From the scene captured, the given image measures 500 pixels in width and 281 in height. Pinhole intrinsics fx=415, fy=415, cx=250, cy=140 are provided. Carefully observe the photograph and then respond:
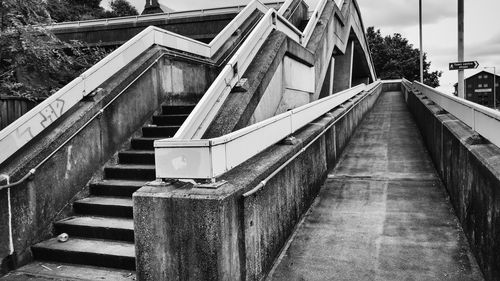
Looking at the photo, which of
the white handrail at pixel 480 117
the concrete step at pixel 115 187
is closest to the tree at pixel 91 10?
the concrete step at pixel 115 187

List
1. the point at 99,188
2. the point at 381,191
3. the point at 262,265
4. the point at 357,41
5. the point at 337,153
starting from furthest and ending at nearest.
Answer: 1. the point at 357,41
2. the point at 337,153
3. the point at 381,191
4. the point at 99,188
5. the point at 262,265

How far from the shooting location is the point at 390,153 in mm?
10242

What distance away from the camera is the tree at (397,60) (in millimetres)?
68562

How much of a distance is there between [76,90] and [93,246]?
8.27 feet

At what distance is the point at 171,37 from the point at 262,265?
19.8 ft

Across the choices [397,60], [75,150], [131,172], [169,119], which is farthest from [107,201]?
[397,60]

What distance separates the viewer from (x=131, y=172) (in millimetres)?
6262

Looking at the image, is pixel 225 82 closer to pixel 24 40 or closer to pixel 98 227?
pixel 98 227

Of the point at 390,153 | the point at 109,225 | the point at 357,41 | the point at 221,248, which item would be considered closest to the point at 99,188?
the point at 109,225

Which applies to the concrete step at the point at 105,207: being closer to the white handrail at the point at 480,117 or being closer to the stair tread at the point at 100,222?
the stair tread at the point at 100,222

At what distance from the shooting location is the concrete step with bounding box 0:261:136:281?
14.5 ft

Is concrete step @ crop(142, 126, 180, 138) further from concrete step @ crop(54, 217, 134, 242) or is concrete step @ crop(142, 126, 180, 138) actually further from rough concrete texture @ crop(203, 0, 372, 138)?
concrete step @ crop(54, 217, 134, 242)

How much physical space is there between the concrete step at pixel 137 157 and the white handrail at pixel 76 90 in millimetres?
1119

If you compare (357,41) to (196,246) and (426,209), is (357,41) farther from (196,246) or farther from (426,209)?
(196,246)
